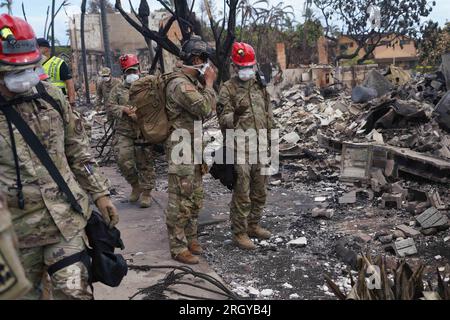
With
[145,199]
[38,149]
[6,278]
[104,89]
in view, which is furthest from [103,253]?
[104,89]

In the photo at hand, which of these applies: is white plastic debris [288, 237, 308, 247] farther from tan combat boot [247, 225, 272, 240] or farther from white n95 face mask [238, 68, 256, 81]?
white n95 face mask [238, 68, 256, 81]

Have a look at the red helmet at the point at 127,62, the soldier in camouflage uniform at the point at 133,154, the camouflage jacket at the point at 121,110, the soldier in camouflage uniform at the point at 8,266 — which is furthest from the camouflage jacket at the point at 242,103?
the soldier in camouflage uniform at the point at 8,266

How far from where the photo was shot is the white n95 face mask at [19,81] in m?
2.37

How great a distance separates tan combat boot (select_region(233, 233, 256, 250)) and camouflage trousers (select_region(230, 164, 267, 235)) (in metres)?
0.04

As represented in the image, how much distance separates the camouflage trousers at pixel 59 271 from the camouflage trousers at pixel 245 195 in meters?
2.38

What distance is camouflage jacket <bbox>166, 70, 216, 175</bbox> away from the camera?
4.17m

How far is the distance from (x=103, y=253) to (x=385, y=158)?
519 cm

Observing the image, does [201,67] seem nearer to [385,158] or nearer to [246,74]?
[246,74]

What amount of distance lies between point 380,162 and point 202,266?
3.65 m

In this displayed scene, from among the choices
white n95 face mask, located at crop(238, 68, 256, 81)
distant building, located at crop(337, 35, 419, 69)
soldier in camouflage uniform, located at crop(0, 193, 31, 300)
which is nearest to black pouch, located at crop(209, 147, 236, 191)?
white n95 face mask, located at crop(238, 68, 256, 81)

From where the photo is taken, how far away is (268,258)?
4.65 meters

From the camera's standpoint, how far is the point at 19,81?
2377 mm

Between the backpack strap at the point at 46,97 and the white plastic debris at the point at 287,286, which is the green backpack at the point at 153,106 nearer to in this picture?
the white plastic debris at the point at 287,286
